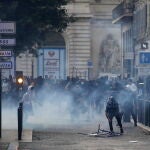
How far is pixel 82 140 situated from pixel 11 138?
1.95 meters

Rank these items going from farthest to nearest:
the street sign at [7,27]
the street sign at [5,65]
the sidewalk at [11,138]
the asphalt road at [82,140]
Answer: the street sign at [5,65] → the street sign at [7,27] → the asphalt road at [82,140] → the sidewalk at [11,138]

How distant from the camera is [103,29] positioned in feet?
244

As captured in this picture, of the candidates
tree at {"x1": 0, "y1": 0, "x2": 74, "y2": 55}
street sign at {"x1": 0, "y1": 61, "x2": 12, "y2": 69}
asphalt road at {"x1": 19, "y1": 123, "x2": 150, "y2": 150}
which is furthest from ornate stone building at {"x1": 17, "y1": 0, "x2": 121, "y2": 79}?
street sign at {"x1": 0, "y1": 61, "x2": 12, "y2": 69}

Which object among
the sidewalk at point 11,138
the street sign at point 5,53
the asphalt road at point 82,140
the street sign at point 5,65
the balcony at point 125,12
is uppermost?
the balcony at point 125,12

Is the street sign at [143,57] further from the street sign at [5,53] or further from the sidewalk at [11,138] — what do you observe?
the street sign at [5,53]

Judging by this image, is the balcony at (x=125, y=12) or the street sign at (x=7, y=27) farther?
the balcony at (x=125, y=12)

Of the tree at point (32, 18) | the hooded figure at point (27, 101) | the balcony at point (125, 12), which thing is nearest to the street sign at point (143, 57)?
the hooded figure at point (27, 101)

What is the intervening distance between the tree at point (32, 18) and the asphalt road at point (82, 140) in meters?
7.33

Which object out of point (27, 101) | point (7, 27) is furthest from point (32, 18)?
point (7, 27)

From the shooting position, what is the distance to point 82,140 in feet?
75.8

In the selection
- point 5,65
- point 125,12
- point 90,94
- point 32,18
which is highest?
point 125,12

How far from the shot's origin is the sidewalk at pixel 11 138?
20487 millimetres

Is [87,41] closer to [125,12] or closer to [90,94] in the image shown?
[125,12]

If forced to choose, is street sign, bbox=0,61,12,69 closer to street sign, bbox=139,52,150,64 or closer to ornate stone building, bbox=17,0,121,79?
street sign, bbox=139,52,150,64
